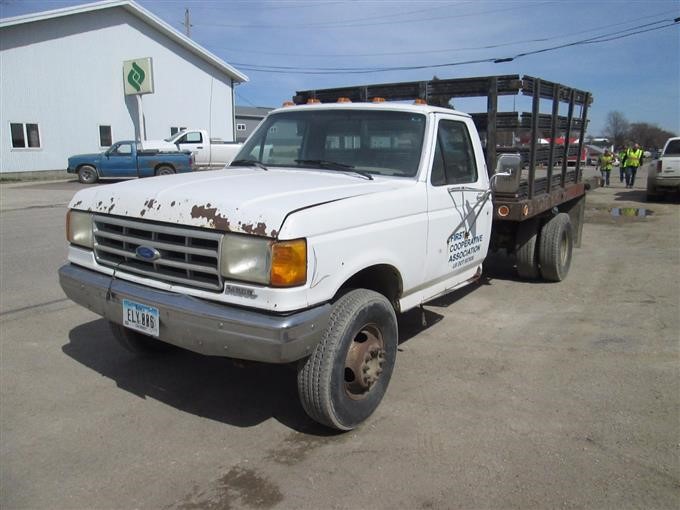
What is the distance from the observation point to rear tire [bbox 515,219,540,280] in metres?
6.95

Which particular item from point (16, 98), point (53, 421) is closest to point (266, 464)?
point (53, 421)

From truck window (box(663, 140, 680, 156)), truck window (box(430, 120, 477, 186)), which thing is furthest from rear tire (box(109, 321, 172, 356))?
truck window (box(663, 140, 680, 156))

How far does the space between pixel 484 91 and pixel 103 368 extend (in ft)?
15.3

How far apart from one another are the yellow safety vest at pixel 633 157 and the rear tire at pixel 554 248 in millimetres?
16342

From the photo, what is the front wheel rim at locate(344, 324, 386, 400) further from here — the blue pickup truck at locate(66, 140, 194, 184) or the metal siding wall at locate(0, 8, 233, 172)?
the metal siding wall at locate(0, 8, 233, 172)

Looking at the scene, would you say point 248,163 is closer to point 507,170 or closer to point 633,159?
point 507,170

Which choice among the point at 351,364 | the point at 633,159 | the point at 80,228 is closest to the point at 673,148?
the point at 633,159

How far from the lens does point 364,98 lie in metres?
6.87

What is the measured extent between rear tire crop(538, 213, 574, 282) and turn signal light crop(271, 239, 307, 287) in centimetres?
494

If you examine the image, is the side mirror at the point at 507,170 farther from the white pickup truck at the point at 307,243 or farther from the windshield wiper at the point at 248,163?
the windshield wiper at the point at 248,163

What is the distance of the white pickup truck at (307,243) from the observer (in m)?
2.92

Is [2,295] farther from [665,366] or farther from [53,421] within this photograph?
[665,366]

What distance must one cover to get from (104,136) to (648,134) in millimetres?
89208

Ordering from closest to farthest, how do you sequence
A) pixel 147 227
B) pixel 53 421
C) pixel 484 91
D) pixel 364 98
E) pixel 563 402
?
pixel 147 227 < pixel 53 421 < pixel 563 402 < pixel 484 91 < pixel 364 98
